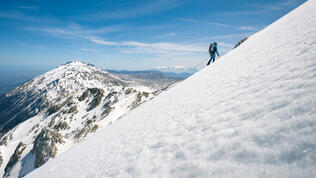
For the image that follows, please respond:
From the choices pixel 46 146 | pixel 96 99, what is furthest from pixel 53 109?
pixel 46 146

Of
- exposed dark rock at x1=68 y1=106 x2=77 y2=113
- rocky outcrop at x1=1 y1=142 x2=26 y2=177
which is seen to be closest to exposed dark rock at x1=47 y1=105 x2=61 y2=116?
exposed dark rock at x1=68 y1=106 x2=77 y2=113

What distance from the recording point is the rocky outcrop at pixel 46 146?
42688mm

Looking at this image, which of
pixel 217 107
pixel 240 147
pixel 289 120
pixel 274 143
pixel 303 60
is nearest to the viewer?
pixel 274 143

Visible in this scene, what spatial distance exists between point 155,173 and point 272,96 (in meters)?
3.94

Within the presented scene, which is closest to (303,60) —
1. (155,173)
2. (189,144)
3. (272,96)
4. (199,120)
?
(272,96)

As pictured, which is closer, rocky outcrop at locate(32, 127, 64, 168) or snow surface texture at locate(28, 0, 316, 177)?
snow surface texture at locate(28, 0, 316, 177)

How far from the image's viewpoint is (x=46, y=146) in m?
43.8

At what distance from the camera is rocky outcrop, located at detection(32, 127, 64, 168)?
42.7 metres

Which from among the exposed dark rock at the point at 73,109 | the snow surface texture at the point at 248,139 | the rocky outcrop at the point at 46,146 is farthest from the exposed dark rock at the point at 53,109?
the snow surface texture at the point at 248,139

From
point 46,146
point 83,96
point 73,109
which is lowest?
point 73,109

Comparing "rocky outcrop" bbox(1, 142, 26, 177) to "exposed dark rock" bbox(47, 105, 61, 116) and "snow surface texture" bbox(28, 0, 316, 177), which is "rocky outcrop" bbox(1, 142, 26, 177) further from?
Result: "snow surface texture" bbox(28, 0, 316, 177)

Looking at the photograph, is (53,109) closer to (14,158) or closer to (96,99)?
(96,99)

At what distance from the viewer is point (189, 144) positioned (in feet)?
14.2

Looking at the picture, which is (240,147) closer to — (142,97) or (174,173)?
(174,173)
